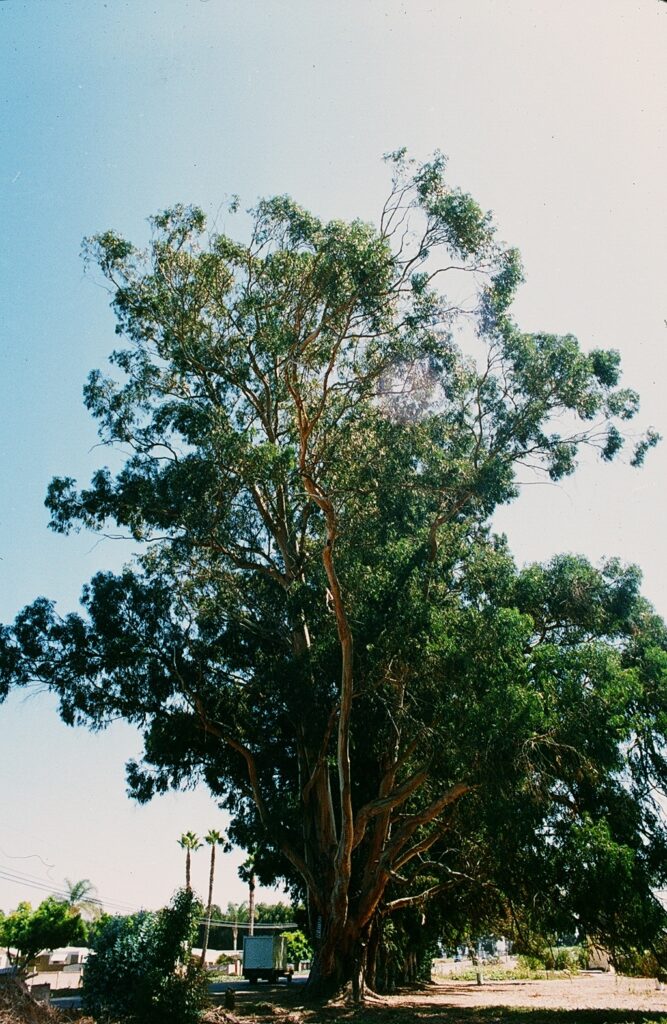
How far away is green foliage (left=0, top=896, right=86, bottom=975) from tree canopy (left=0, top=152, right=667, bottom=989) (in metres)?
28.3

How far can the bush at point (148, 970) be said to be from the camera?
10.5 meters

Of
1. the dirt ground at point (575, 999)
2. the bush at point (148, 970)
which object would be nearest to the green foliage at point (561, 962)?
the dirt ground at point (575, 999)

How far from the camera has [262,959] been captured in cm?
3006

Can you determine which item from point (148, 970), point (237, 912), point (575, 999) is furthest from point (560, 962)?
point (237, 912)

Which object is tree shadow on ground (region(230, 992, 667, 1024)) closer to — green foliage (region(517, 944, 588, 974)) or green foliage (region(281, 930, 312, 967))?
green foliage (region(517, 944, 588, 974))

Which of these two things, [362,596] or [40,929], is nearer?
[362,596]

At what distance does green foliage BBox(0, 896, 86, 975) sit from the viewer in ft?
135

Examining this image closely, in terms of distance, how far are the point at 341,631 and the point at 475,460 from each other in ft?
14.3

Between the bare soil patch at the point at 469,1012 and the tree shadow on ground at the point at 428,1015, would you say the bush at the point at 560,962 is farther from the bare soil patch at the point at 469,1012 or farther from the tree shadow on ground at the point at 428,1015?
the tree shadow on ground at the point at 428,1015

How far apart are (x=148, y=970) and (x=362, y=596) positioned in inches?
300

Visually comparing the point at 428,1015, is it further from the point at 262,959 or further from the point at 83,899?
the point at 83,899

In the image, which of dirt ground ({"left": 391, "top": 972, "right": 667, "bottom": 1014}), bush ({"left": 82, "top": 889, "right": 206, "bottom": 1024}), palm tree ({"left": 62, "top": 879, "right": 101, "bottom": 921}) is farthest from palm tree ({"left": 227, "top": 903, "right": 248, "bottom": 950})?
bush ({"left": 82, "top": 889, "right": 206, "bottom": 1024})

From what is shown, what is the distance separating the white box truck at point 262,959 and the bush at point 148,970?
21.3m

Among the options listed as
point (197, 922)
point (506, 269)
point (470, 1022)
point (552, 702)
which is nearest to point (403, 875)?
point (470, 1022)
